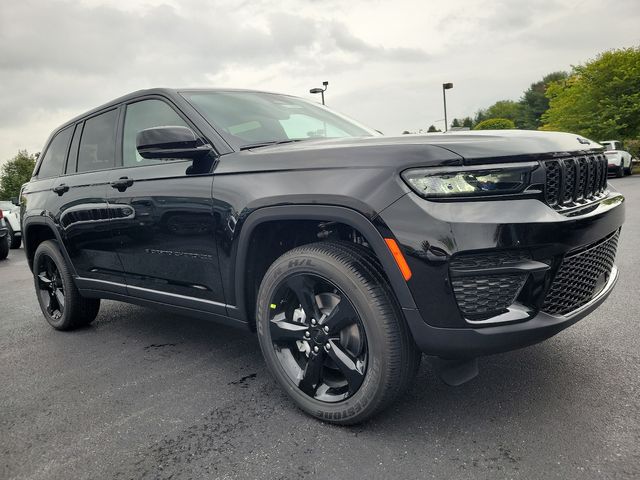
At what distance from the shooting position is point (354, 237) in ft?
8.20

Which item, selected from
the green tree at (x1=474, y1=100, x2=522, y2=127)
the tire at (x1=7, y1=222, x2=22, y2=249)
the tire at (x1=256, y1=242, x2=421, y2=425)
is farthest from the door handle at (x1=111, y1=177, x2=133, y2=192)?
the green tree at (x1=474, y1=100, x2=522, y2=127)

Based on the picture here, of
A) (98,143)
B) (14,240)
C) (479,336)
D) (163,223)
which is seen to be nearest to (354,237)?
(479,336)

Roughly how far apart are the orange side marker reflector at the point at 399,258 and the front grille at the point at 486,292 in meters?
0.18

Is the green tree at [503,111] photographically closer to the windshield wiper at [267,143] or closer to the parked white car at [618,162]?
the parked white car at [618,162]

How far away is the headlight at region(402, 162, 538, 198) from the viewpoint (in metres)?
1.99

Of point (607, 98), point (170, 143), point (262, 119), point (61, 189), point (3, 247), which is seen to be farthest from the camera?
point (607, 98)

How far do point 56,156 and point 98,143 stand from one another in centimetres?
91

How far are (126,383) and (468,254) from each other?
223 cm

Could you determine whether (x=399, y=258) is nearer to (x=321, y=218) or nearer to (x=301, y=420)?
(x=321, y=218)

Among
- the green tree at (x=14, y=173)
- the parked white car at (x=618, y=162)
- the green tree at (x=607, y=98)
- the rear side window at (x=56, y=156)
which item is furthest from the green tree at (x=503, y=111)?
the rear side window at (x=56, y=156)

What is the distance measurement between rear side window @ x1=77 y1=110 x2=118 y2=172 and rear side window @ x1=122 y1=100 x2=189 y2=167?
0.17 meters

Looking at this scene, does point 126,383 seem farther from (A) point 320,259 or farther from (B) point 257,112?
(B) point 257,112

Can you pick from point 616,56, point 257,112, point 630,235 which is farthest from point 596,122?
point 257,112

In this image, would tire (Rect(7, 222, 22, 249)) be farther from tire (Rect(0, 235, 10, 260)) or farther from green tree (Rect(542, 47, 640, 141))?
green tree (Rect(542, 47, 640, 141))
